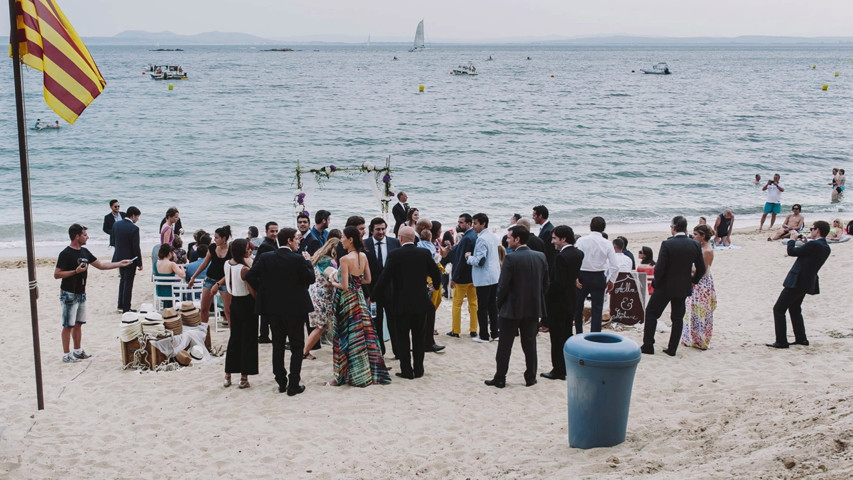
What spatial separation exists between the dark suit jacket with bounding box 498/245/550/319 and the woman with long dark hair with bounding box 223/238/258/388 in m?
2.43

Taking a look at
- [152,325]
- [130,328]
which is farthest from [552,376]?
[130,328]

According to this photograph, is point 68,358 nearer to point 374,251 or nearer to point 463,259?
point 374,251

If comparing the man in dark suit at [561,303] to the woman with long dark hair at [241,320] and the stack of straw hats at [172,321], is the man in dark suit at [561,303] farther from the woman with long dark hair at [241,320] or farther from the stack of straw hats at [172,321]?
the stack of straw hats at [172,321]

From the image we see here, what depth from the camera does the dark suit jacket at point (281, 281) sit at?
670 cm

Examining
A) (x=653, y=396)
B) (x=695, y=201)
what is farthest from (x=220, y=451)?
(x=695, y=201)

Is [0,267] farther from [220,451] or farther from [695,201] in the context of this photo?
[695,201]

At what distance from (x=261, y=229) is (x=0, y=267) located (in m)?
8.08

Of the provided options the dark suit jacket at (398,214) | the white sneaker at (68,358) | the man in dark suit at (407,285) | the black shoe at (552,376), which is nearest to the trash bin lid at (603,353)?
the black shoe at (552,376)

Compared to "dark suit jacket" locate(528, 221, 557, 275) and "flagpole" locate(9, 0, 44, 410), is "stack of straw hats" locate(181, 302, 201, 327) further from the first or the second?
"dark suit jacket" locate(528, 221, 557, 275)

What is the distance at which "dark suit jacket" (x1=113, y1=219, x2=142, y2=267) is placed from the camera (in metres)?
10.3

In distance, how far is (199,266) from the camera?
9633 mm

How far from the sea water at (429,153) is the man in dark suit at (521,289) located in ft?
26.1

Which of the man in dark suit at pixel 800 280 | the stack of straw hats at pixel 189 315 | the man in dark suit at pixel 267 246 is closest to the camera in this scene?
the man in dark suit at pixel 267 246

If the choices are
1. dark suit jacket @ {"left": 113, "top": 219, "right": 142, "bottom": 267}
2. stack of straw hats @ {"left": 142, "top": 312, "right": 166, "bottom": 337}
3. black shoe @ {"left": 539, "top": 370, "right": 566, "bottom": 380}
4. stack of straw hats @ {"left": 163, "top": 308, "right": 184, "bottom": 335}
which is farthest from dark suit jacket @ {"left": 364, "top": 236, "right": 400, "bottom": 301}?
dark suit jacket @ {"left": 113, "top": 219, "right": 142, "bottom": 267}
